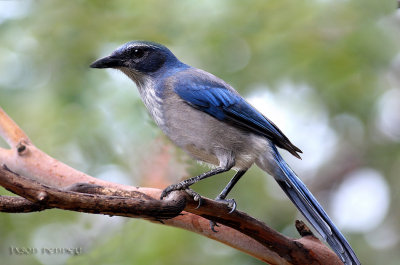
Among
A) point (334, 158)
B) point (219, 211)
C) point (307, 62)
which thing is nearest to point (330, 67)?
point (307, 62)

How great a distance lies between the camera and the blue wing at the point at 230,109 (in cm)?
412

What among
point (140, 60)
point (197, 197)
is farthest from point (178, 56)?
point (197, 197)

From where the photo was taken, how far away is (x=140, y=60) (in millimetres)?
4402

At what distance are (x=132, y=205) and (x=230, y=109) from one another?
5.37 feet

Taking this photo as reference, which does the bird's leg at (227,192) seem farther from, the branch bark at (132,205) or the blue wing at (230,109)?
the blue wing at (230,109)

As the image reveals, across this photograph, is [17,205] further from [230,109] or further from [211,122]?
[230,109]

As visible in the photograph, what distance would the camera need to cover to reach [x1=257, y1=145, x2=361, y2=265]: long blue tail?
349 centimetres

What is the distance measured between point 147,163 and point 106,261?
2.79 feet

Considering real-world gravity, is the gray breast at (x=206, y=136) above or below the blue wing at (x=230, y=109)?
below

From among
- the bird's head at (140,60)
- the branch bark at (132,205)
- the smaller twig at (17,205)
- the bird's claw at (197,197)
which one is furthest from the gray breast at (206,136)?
the smaller twig at (17,205)

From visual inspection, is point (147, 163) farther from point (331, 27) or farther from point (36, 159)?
point (331, 27)

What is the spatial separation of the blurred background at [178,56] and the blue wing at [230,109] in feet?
2.13

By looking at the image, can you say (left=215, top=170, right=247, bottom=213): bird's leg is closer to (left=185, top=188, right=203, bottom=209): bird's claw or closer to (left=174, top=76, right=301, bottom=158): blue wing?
(left=185, top=188, right=203, bottom=209): bird's claw

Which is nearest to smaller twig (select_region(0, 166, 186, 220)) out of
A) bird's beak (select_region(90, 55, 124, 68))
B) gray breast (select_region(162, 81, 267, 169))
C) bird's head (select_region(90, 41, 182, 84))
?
gray breast (select_region(162, 81, 267, 169))
